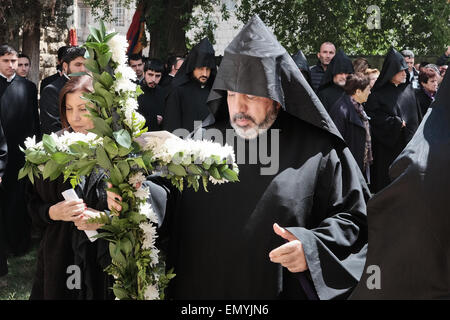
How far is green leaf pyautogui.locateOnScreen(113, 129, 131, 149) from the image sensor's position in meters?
2.60

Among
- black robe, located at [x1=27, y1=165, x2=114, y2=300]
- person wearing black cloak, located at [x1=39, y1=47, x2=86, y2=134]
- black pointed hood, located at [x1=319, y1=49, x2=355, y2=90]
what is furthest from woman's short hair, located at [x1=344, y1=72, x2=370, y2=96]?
black robe, located at [x1=27, y1=165, x2=114, y2=300]

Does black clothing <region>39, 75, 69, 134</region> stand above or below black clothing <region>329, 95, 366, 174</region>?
above

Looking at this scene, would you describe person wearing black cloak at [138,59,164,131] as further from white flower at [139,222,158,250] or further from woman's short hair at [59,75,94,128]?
white flower at [139,222,158,250]

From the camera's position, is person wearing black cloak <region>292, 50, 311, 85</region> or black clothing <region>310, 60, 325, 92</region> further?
black clothing <region>310, 60, 325, 92</region>

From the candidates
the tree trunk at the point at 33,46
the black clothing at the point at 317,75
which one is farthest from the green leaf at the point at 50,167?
the tree trunk at the point at 33,46

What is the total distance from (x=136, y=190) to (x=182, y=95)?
6.40m

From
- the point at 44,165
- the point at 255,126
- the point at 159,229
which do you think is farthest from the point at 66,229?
the point at 44,165

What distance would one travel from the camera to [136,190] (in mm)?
2781

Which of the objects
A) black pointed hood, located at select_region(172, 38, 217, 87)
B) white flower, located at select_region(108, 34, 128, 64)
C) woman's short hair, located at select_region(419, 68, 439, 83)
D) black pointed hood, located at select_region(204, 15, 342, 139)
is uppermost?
white flower, located at select_region(108, 34, 128, 64)

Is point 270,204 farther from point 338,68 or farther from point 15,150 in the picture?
point 338,68

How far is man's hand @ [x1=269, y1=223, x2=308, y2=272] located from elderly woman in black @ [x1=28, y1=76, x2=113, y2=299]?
4.09 ft

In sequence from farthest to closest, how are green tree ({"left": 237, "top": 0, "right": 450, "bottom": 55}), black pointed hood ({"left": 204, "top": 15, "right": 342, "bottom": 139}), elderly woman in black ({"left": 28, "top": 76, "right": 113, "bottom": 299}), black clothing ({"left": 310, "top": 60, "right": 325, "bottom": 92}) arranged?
1. green tree ({"left": 237, "top": 0, "right": 450, "bottom": 55})
2. black clothing ({"left": 310, "top": 60, "right": 325, "bottom": 92})
3. elderly woman in black ({"left": 28, "top": 76, "right": 113, "bottom": 299})
4. black pointed hood ({"left": 204, "top": 15, "right": 342, "bottom": 139})

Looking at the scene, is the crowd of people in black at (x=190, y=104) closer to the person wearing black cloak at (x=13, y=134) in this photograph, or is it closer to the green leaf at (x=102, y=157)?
the person wearing black cloak at (x=13, y=134)

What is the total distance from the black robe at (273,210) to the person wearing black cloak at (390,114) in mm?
6565
